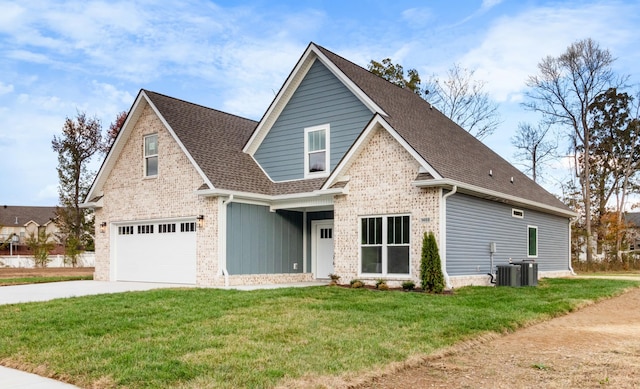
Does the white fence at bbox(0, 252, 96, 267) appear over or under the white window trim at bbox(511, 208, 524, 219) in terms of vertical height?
under

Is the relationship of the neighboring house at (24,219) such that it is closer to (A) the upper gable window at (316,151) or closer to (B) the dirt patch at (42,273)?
(B) the dirt patch at (42,273)

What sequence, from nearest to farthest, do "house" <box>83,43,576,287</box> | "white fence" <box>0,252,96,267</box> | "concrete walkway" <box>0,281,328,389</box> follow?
"concrete walkway" <box>0,281,328,389</box> < "house" <box>83,43,576,287</box> < "white fence" <box>0,252,96,267</box>

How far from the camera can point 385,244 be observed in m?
15.2

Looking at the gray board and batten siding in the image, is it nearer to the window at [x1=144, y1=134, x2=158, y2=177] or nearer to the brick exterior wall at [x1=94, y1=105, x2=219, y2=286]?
the brick exterior wall at [x1=94, y1=105, x2=219, y2=286]

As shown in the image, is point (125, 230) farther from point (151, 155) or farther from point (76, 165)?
point (76, 165)

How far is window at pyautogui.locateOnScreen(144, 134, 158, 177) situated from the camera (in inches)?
734

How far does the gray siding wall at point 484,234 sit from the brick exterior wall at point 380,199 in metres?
0.70

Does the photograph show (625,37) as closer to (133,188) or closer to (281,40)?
(281,40)

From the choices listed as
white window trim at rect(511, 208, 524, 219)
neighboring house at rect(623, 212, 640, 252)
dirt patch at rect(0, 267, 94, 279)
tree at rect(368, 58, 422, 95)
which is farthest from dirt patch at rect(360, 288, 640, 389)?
neighboring house at rect(623, 212, 640, 252)

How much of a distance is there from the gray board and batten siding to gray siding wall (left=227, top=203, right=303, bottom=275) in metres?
1.48

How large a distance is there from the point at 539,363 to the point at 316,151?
11723mm

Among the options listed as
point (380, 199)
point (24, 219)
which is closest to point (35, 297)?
point (380, 199)

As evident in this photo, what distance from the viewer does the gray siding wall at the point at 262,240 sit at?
16.7 meters

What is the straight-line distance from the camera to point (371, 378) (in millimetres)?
6227
